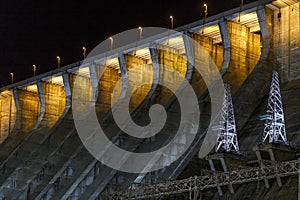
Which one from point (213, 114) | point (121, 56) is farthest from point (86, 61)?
point (213, 114)

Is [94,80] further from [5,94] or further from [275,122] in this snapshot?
[275,122]

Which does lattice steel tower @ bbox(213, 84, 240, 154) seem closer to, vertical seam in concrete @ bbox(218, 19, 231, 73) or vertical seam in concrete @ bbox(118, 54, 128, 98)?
vertical seam in concrete @ bbox(218, 19, 231, 73)

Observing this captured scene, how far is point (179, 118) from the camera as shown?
49.8 metres

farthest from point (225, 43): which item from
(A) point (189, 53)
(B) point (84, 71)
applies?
(B) point (84, 71)

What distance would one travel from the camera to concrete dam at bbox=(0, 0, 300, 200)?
4028cm

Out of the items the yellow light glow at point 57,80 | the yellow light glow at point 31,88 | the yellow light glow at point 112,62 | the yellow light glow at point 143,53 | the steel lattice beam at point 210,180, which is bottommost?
the steel lattice beam at point 210,180

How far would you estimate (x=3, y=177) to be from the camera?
197 ft

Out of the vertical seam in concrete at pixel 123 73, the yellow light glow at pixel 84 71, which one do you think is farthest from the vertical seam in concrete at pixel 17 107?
the vertical seam in concrete at pixel 123 73

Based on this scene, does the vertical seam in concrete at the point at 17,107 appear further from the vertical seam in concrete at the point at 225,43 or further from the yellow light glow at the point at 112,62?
the vertical seam in concrete at the point at 225,43

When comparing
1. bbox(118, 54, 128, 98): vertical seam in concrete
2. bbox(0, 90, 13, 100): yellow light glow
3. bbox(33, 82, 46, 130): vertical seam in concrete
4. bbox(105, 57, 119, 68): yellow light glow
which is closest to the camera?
bbox(118, 54, 128, 98): vertical seam in concrete

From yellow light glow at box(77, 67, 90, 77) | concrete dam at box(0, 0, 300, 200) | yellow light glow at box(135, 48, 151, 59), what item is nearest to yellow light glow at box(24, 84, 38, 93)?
concrete dam at box(0, 0, 300, 200)

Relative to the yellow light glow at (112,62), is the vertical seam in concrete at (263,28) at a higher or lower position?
higher

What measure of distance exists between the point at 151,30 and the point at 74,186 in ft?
47.4

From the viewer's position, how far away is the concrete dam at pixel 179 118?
40281 millimetres
